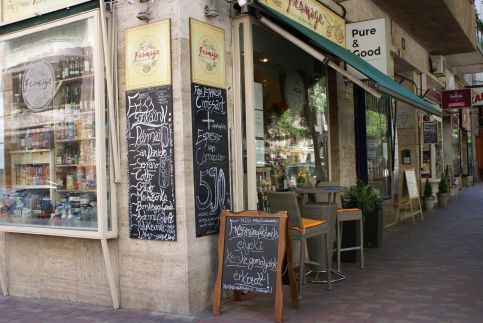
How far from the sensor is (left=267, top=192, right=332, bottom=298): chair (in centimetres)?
518

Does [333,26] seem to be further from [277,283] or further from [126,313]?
[126,313]

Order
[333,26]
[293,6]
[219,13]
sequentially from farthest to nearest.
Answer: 1. [333,26]
2. [293,6]
3. [219,13]

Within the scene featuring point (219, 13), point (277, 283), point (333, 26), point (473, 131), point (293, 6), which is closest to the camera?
point (277, 283)

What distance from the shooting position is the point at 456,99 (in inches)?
663

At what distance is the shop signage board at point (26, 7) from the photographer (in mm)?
5539

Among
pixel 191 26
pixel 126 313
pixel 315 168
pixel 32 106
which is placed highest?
pixel 191 26

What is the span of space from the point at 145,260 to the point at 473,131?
29279mm

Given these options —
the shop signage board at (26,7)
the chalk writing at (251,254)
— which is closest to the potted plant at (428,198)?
the chalk writing at (251,254)

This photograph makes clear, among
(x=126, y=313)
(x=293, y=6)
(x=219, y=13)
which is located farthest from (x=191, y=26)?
(x=126, y=313)

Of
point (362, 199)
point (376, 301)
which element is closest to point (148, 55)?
point (376, 301)

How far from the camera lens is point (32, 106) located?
604cm

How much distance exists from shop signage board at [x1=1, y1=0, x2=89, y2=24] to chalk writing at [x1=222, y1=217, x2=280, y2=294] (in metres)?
2.97

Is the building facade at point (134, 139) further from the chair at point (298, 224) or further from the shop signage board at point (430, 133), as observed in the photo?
the shop signage board at point (430, 133)

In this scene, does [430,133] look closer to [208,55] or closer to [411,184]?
[411,184]
